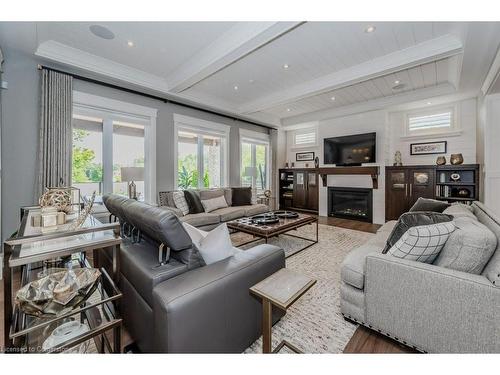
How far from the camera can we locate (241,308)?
138 cm

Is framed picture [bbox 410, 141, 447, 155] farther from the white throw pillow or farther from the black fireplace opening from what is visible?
the white throw pillow

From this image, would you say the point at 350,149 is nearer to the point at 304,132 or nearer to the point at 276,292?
the point at 304,132

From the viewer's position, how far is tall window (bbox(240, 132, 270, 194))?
6148 mm

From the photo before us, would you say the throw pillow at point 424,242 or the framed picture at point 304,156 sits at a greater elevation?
the framed picture at point 304,156

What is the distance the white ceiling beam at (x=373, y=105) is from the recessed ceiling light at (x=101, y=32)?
4961 millimetres

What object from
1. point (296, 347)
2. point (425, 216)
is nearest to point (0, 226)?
point (296, 347)

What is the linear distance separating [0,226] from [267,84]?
453 cm

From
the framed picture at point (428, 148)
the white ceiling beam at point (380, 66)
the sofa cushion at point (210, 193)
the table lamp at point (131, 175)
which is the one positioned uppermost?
the white ceiling beam at point (380, 66)

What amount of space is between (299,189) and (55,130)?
5.75 meters

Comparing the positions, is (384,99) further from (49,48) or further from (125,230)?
(49,48)

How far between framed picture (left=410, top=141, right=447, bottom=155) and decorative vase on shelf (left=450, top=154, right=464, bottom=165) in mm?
303

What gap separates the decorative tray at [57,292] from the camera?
94cm

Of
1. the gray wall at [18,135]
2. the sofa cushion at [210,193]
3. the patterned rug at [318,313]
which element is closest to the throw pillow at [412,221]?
the patterned rug at [318,313]

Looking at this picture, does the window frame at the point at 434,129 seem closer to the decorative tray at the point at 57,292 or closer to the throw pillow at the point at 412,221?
the throw pillow at the point at 412,221
